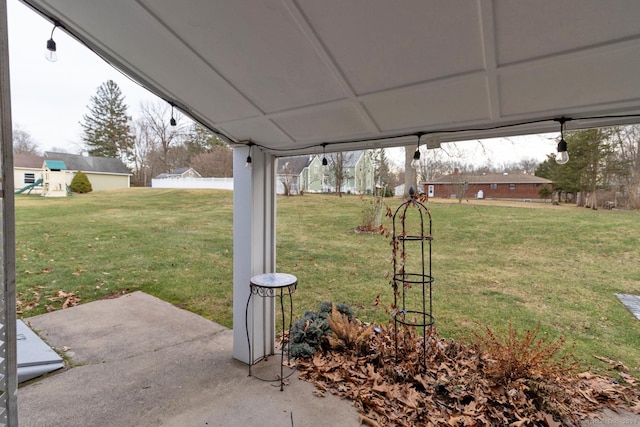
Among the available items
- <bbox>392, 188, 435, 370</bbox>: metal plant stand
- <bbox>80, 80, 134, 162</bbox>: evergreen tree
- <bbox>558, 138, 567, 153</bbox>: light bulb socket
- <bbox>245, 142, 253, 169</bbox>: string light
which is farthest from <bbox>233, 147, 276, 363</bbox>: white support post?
<bbox>80, 80, 134, 162</bbox>: evergreen tree

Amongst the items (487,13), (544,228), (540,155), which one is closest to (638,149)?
(540,155)

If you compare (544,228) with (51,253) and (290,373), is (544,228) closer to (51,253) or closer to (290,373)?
(290,373)

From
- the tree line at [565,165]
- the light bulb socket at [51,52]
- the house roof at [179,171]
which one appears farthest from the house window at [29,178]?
the light bulb socket at [51,52]

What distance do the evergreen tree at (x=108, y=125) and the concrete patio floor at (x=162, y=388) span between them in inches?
482

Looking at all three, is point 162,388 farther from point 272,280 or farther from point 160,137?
point 160,137

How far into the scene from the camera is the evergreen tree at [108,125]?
13320 millimetres

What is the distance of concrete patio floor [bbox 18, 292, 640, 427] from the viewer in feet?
6.19

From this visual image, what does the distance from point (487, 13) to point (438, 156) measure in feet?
7.21

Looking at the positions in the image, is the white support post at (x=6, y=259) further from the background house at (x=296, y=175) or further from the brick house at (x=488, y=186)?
the background house at (x=296, y=175)

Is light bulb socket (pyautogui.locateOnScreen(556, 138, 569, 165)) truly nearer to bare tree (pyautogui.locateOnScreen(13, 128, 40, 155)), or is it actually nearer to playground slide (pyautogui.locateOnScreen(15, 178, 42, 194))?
bare tree (pyautogui.locateOnScreen(13, 128, 40, 155))

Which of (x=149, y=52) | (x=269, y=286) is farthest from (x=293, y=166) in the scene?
(x=149, y=52)

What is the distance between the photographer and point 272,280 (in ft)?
7.55

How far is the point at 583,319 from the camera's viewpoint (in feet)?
10.3

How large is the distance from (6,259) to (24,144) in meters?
11.5
